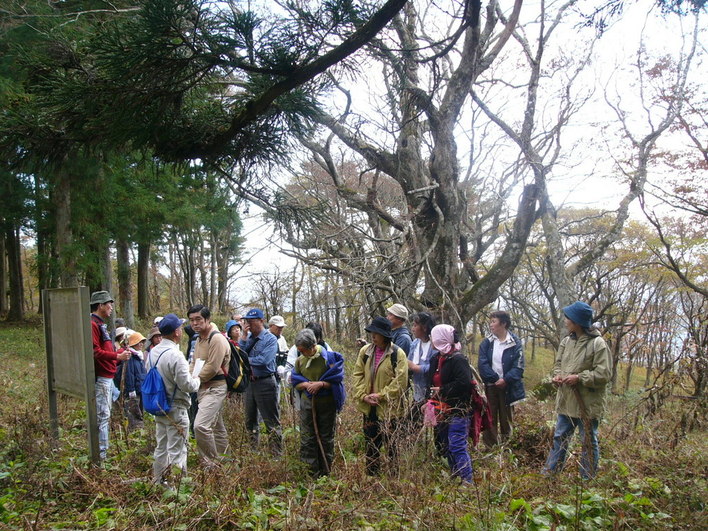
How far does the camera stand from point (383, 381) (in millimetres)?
4945

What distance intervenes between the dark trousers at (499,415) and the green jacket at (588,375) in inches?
53.9

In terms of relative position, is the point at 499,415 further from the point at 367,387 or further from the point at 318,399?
the point at 318,399

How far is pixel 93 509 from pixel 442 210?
6.89m

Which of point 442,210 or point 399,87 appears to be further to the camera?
point 442,210

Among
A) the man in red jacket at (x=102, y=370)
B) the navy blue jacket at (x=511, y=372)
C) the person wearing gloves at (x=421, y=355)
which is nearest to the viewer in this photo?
the man in red jacket at (x=102, y=370)

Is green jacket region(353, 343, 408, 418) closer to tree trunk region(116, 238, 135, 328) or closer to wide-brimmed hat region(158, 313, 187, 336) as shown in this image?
wide-brimmed hat region(158, 313, 187, 336)

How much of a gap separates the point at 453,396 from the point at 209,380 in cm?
239

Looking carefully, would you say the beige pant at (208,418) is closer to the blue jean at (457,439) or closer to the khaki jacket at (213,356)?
the khaki jacket at (213,356)

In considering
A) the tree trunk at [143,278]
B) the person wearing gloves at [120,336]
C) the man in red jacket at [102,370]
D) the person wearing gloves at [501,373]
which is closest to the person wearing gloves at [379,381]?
the person wearing gloves at [501,373]

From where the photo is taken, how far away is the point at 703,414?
21.5ft

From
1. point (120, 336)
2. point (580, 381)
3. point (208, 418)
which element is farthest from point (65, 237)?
point (580, 381)

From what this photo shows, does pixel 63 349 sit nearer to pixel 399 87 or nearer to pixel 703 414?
pixel 399 87

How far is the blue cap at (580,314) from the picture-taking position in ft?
15.4

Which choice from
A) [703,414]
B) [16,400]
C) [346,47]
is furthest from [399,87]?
[16,400]
